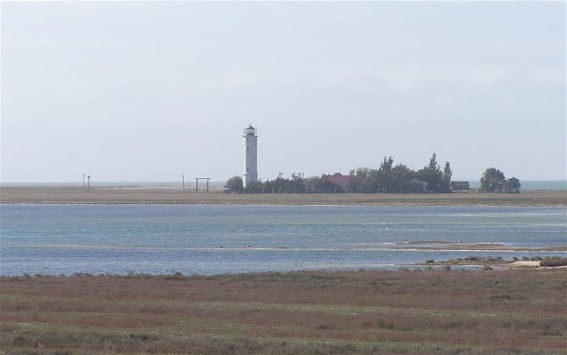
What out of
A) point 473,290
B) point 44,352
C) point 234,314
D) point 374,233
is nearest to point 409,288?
point 473,290

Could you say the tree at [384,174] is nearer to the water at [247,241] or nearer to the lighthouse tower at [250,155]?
the lighthouse tower at [250,155]

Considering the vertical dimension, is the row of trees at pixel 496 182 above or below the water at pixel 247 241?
above

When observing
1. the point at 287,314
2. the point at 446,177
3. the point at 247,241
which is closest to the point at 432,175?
the point at 446,177

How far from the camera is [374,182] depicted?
18438 centimetres

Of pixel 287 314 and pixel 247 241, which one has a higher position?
pixel 287 314

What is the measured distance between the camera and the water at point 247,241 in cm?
5444

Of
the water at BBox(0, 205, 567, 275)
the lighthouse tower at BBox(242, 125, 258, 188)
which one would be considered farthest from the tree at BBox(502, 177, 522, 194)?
the water at BBox(0, 205, 567, 275)

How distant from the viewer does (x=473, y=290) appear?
33844mm

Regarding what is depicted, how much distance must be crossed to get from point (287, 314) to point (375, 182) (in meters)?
158

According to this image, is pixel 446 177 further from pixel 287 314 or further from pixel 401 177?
pixel 287 314

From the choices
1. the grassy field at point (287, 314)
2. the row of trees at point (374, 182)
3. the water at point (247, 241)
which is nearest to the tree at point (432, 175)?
the row of trees at point (374, 182)

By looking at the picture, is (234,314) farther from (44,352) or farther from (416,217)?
(416,217)

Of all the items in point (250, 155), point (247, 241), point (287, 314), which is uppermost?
point (250, 155)

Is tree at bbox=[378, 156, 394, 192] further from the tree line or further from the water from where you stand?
the water
